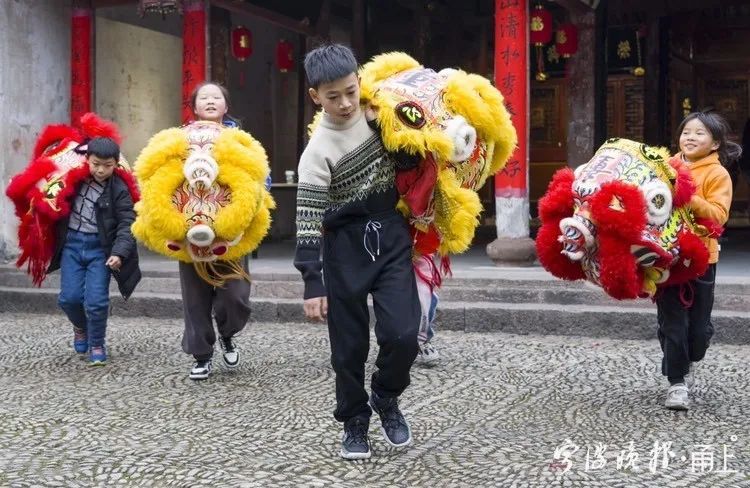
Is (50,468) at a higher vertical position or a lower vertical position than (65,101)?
lower

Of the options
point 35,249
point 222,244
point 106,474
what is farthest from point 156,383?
point 106,474

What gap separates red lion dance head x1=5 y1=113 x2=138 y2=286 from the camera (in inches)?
263

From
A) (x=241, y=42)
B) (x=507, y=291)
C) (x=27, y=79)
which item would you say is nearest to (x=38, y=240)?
(x=507, y=291)

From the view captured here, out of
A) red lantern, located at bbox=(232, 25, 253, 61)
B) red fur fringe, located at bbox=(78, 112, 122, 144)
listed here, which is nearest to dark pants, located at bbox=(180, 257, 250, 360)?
red fur fringe, located at bbox=(78, 112, 122, 144)

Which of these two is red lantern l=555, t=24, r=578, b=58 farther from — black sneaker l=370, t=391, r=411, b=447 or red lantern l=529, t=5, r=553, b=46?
black sneaker l=370, t=391, r=411, b=447

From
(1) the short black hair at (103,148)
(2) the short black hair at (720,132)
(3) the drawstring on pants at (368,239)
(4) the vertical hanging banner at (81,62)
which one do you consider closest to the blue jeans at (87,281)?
(1) the short black hair at (103,148)

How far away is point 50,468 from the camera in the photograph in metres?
4.16

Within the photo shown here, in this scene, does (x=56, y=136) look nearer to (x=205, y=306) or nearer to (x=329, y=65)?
(x=205, y=306)

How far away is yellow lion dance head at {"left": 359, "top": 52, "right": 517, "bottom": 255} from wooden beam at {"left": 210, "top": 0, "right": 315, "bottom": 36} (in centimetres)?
723

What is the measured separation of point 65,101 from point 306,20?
380 cm

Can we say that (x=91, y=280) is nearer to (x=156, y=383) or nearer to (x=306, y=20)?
(x=156, y=383)

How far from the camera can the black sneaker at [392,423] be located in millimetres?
4250

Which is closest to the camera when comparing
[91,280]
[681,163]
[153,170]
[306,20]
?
[681,163]

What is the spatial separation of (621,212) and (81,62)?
8.79 m
